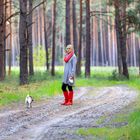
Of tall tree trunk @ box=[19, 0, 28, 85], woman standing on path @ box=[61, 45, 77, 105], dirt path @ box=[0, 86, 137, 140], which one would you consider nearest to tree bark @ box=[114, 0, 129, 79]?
tall tree trunk @ box=[19, 0, 28, 85]

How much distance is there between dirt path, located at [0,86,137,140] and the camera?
942 centimetres

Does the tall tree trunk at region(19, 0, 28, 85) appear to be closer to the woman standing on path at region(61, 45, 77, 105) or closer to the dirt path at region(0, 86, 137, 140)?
the dirt path at region(0, 86, 137, 140)

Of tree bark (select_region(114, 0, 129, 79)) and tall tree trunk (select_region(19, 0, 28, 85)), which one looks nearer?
tall tree trunk (select_region(19, 0, 28, 85))

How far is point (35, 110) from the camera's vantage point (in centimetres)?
1346

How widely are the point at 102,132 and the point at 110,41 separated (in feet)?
258

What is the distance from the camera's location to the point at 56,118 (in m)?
11.8

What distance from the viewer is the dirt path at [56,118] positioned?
9.42m

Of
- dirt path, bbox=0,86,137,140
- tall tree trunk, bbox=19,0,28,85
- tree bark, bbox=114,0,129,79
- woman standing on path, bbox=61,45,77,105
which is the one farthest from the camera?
tree bark, bbox=114,0,129,79

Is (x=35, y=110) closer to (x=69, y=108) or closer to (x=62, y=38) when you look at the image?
(x=69, y=108)

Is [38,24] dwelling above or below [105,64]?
above

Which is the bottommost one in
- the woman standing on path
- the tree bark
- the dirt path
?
the dirt path

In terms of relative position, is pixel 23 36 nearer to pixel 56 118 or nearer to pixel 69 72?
pixel 69 72

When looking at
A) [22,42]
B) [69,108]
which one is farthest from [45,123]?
[22,42]

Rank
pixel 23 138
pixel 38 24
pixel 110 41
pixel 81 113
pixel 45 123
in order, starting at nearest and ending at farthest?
pixel 23 138
pixel 45 123
pixel 81 113
pixel 110 41
pixel 38 24
